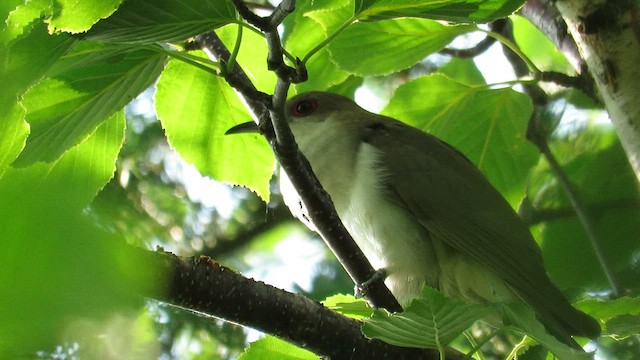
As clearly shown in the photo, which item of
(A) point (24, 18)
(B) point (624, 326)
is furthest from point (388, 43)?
(A) point (24, 18)

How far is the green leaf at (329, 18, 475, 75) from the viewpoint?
2949 millimetres

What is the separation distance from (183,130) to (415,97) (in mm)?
979

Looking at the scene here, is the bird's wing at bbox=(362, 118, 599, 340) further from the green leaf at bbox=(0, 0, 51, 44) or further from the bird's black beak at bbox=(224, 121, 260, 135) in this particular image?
the green leaf at bbox=(0, 0, 51, 44)

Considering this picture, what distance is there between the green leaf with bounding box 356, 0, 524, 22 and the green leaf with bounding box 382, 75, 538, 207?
1.25m

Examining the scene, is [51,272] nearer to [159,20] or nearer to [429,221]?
[159,20]

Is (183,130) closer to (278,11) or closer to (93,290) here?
(278,11)

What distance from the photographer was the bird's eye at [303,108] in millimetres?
3881

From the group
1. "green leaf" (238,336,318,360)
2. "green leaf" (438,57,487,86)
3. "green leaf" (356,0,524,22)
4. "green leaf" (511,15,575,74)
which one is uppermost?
"green leaf" (511,15,575,74)

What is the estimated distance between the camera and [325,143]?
3340 millimetres

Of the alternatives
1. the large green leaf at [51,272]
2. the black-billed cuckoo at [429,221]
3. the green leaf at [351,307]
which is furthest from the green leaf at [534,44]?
the large green leaf at [51,272]

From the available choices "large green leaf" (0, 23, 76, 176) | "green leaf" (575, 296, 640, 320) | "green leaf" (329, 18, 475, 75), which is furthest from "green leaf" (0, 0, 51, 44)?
"green leaf" (575, 296, 640, 320)

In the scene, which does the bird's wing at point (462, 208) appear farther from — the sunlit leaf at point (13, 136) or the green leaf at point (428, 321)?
the sunlit leaf at point (13, 136)

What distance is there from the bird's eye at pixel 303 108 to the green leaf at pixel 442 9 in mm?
1919

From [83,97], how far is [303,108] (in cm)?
165
